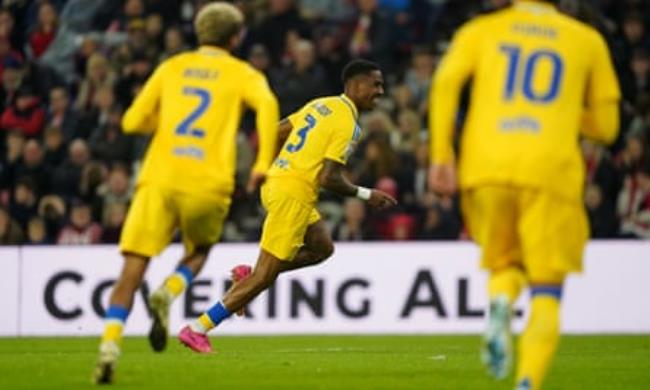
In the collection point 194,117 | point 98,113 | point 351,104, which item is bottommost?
point 98,113

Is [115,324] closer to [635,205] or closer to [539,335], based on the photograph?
[539,335]

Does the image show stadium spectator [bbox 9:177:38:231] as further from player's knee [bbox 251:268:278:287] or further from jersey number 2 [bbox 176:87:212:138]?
jersey number 2 [bbox 176:87:212:138]

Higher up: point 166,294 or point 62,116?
point 166,294

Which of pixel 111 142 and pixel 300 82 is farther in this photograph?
pixel 111 142

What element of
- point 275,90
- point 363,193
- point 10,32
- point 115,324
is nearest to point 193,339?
point 363,193

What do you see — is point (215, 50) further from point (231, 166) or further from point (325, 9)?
point (325, 9)

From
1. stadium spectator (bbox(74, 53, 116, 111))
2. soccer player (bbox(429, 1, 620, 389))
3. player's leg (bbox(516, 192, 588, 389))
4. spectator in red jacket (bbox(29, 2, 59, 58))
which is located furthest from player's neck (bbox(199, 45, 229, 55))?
spectator in red jacket (bbox(29, 2, 59, 58))

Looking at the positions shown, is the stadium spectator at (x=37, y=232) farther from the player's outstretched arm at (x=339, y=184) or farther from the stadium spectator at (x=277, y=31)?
the player's outstretched arm at (x=339, y=184)

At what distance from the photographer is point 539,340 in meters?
10.1

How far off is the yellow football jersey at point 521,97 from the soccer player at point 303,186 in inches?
203

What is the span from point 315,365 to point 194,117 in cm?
322

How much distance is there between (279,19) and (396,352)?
7922 millimetres

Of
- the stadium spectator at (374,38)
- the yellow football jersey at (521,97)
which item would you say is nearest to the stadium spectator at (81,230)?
the stadium spectator at (374,38)

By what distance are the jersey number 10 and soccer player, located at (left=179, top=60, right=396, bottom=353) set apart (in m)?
5.22
